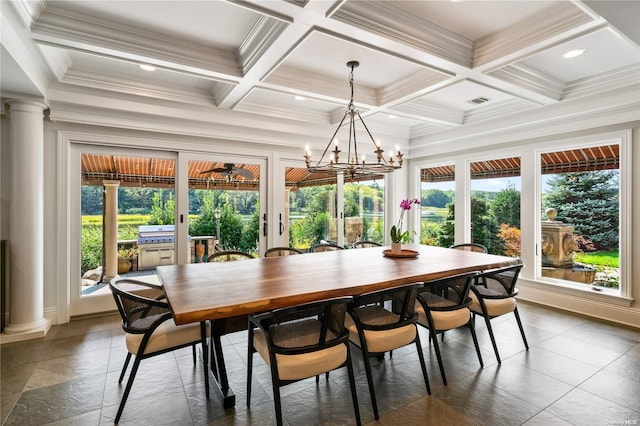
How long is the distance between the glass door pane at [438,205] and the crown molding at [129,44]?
410cm

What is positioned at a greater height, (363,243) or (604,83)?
(604,83)

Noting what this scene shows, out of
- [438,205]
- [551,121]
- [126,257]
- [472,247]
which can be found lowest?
[126,257]

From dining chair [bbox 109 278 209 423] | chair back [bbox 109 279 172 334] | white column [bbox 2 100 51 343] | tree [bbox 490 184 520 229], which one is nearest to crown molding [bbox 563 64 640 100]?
tree [bbox 490 184 520 229]

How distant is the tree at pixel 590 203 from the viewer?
3.78 meters

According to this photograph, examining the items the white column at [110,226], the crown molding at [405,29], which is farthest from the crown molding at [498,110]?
the white column at [110,226]

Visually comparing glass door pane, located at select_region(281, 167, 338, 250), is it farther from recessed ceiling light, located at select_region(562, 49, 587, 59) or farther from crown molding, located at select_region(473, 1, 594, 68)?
recessed ceiling light, located at select_region(562, 49, 587, 59)

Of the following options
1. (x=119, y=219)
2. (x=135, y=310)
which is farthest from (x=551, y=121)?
(x=119, y=219)

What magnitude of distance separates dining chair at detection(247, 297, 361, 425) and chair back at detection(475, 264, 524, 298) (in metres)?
Result: 1.39

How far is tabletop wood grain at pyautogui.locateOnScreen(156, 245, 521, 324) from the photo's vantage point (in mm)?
1793

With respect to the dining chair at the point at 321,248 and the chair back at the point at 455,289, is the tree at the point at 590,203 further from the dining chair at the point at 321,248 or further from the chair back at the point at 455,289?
the dining chair at the point at 321,248

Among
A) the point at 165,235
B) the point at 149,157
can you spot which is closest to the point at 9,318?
the point at 165,235

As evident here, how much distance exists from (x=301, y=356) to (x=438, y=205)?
15.6 ft

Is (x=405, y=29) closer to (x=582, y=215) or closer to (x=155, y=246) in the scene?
(x=582, y=215)

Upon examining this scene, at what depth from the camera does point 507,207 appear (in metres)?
4.79
